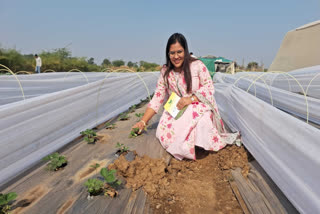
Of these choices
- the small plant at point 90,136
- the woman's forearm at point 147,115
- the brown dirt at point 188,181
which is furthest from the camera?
the small plant at point 90,136

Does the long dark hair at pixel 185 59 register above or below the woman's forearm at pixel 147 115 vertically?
above

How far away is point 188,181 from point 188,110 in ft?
2.20

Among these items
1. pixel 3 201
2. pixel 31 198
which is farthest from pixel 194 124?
pixel 3 201

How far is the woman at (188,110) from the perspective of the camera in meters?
2.05

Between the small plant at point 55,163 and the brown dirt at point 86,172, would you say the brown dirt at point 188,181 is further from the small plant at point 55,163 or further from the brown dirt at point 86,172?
the small plant at point 55,163

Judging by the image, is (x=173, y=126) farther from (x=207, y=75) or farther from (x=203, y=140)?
(x=207, y=75)

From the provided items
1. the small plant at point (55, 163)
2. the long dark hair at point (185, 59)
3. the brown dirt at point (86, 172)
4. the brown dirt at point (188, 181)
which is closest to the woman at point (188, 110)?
the long dark hair at point (185, 59)

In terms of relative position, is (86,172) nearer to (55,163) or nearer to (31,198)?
(55,163)

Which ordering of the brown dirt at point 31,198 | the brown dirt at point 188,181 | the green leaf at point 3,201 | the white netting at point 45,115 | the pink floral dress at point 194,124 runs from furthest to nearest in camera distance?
the pink floral dress at point 194,124
the white netting at point 45,115
the brown dirt at point 188,181
the brown dirt at point 31,198
the green leaf at point 3,201

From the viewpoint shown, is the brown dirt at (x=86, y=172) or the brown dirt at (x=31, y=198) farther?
the brown dirt at (x=86, y=172)

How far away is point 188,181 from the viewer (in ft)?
6.02

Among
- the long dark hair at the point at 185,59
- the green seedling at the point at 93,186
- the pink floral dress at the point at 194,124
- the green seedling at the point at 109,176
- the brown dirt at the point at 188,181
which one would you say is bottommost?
the brown dirt at the point at 188,181

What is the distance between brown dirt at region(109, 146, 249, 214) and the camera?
1507mm

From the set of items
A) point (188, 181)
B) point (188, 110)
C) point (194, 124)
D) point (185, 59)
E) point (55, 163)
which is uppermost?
point (185, 59)
